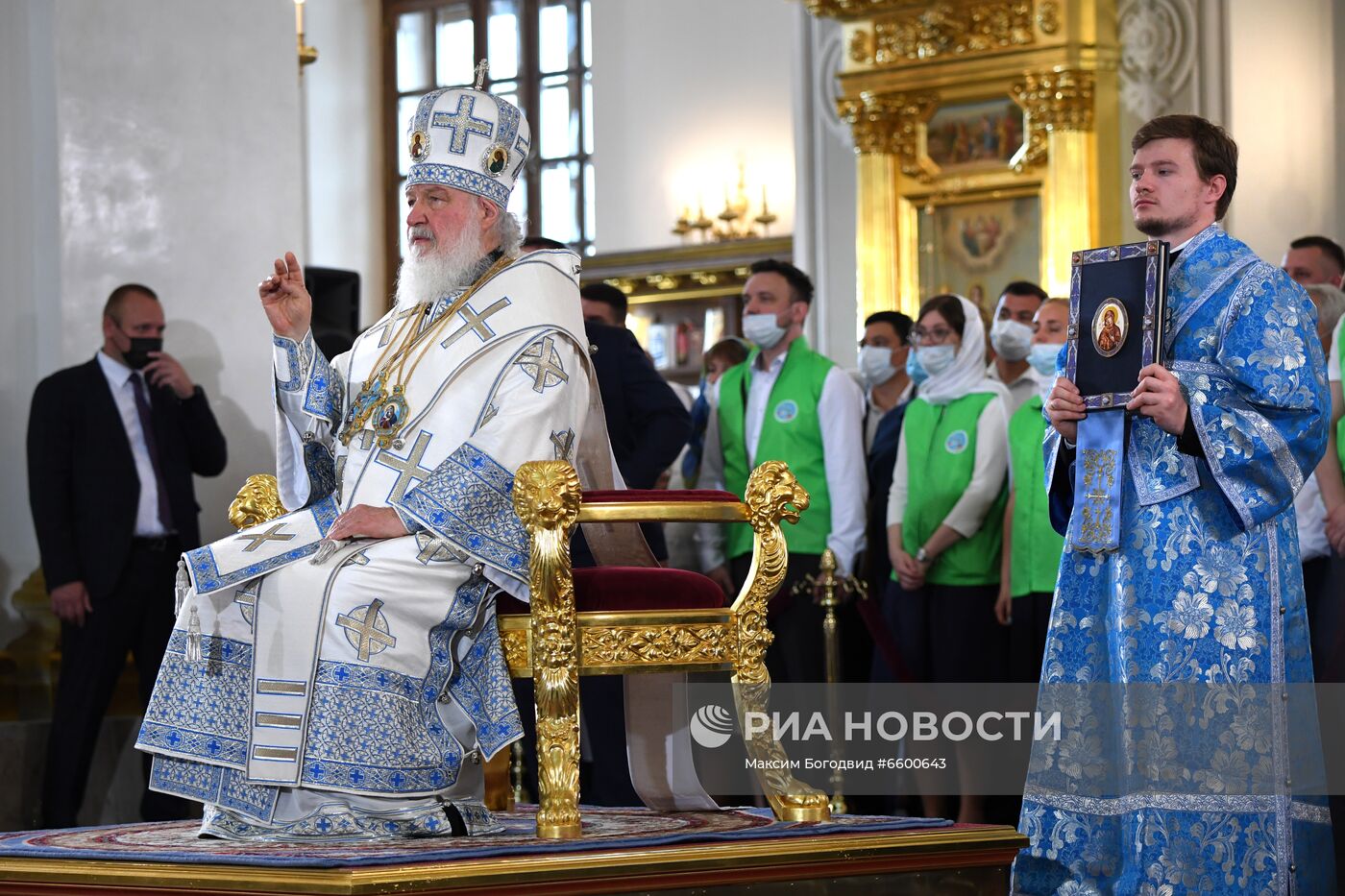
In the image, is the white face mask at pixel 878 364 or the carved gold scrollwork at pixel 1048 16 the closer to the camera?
the white face mask at pixel 878 364

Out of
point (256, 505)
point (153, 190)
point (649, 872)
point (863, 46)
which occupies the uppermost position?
point (863, 46)

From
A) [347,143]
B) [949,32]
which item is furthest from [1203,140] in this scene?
[347,143]

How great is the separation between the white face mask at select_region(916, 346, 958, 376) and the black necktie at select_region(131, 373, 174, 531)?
2.77 m

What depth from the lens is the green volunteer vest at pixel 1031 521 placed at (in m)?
6.66

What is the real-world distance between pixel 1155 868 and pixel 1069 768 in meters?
0.35

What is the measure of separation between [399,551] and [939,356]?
3.19 meters

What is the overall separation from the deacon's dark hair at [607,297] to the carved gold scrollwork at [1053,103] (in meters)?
5.78

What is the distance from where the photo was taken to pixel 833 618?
274 inches

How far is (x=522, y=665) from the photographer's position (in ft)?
15.1

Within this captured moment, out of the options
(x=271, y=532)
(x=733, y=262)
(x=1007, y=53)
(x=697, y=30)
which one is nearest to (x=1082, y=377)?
(x=271, y=532)

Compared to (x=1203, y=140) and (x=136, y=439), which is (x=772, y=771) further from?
(x=136, y=439)

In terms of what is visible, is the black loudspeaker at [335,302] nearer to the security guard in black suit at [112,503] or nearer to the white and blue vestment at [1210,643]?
the security guard in black suit at [112,503]

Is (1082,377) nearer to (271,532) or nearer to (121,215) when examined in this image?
(271,532)

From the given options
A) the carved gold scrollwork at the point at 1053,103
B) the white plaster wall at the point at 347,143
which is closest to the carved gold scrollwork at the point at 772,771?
the carved gold scrollwork at the point at 1053,103
